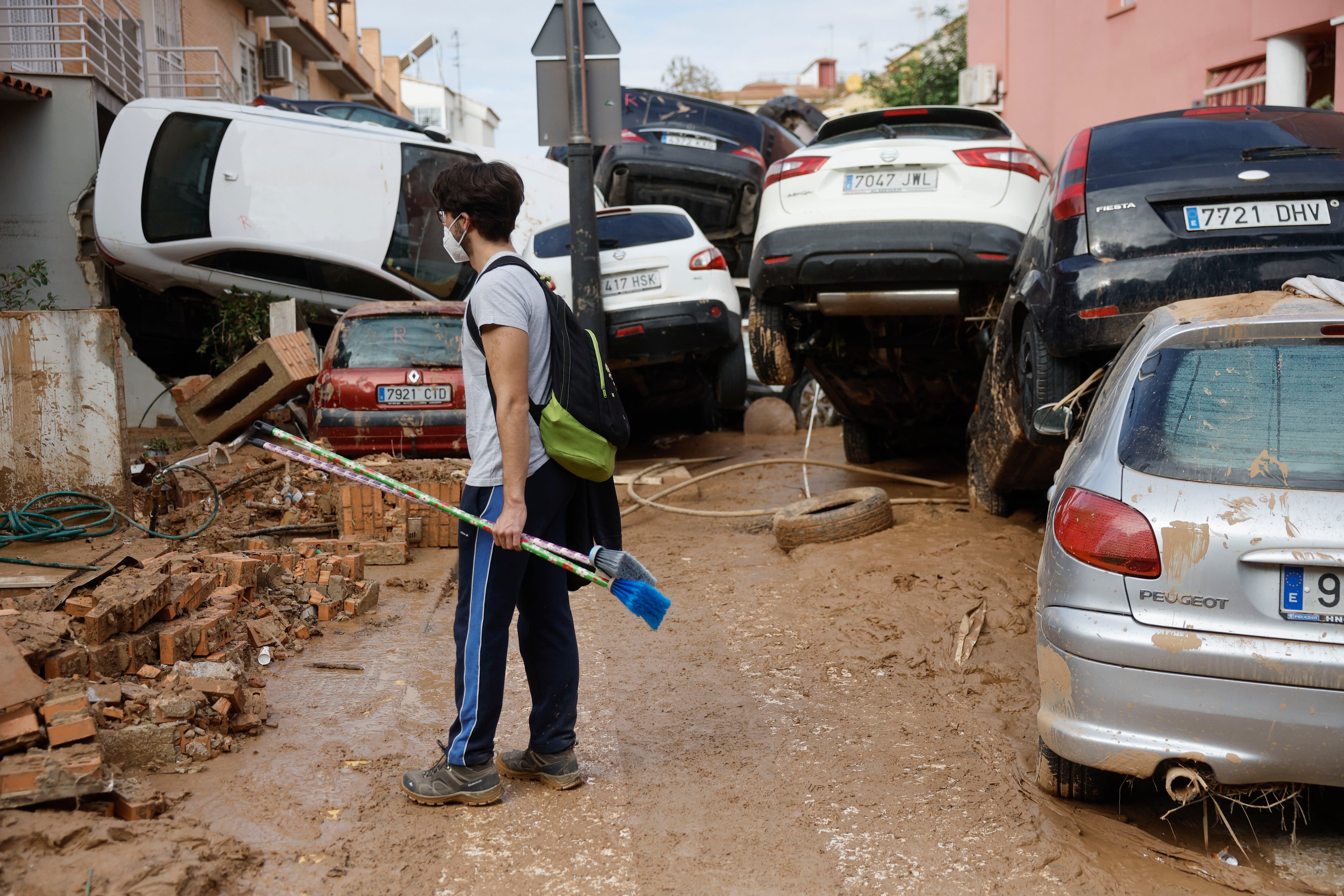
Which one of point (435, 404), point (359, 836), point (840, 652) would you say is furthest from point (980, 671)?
point (435, 404)

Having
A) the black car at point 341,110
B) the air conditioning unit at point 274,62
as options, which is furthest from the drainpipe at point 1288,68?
the air conditioning unit at point 274,62

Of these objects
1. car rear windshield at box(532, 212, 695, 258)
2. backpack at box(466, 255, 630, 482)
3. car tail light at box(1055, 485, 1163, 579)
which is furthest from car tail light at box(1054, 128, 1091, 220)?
car rear windshield at box(532, 212, 695, 258)

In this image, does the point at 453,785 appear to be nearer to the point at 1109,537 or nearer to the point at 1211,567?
the point at 1109,537

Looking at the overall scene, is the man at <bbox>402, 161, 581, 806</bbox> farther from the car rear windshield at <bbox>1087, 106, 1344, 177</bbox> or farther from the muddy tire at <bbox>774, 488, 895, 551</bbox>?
the muddy tire at <bbox>774, 488, 895, 551</bbox>

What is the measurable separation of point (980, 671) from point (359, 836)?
2.67 metres

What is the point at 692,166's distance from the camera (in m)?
12.1

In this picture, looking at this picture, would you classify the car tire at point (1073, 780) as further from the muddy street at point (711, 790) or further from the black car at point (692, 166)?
the black car at point (692, 166)

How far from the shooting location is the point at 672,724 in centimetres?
407

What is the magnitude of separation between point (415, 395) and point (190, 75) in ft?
42.7

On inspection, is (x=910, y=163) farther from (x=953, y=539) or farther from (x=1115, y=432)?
(x=1115, y=432)

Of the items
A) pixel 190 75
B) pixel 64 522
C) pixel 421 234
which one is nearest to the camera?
pixel 64 522

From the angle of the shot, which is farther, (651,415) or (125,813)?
(651,415)

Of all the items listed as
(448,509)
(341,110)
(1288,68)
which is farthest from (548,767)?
(341,110)

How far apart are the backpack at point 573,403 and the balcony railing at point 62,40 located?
11.9 m
